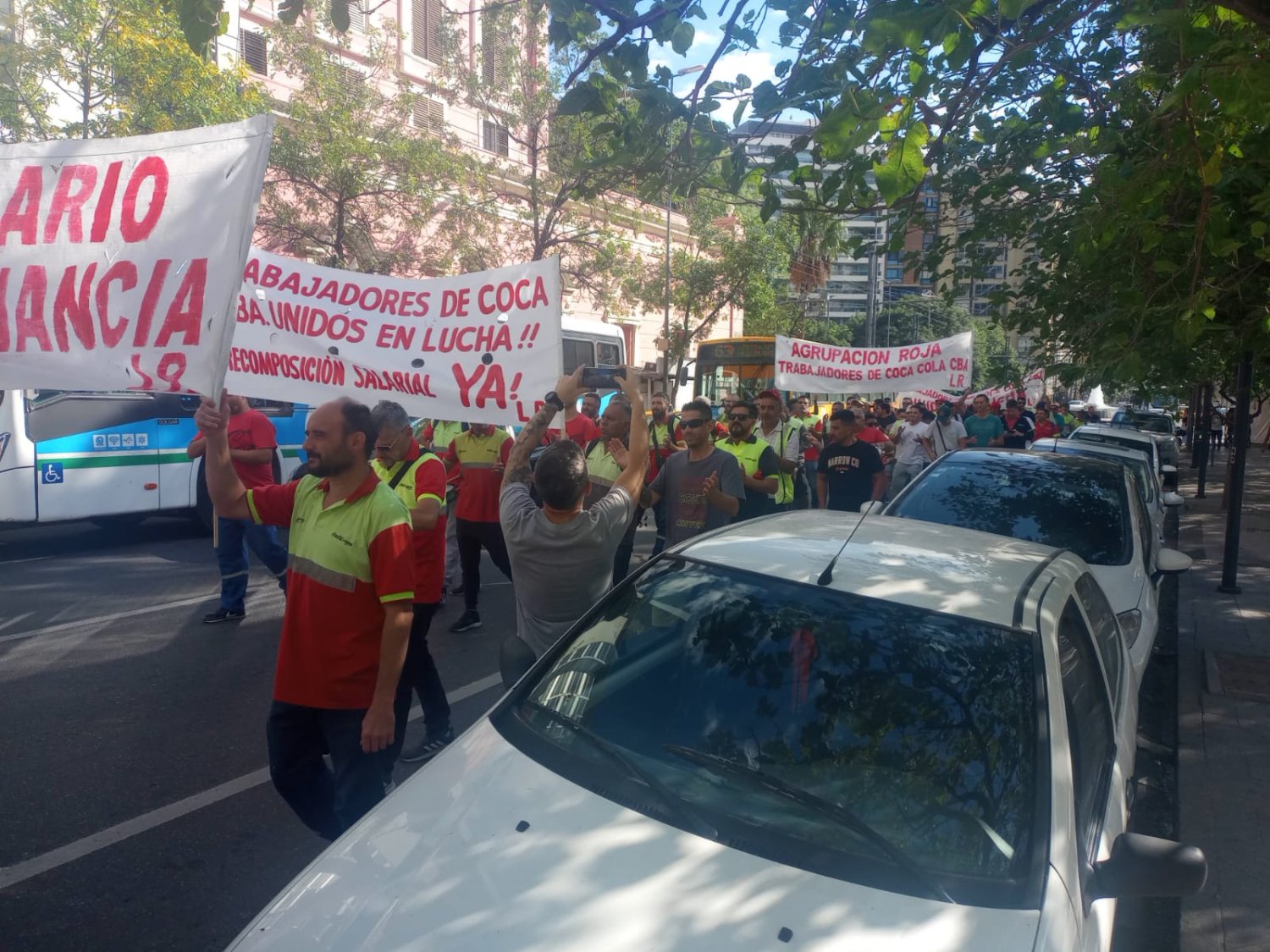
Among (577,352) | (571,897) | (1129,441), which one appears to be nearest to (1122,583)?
(571,897)

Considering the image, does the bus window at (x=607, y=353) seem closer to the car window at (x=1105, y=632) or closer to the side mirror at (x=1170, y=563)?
the side mirror at (x=1170, y=563)

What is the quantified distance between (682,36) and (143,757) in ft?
15.2

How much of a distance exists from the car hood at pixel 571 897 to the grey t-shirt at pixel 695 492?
13.1 feet

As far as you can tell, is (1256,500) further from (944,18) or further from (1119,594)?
(944,18)

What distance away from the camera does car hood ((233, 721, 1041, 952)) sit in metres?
1.99

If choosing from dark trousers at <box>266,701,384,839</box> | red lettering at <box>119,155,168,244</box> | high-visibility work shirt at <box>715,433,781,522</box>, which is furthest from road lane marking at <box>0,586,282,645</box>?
dark trousers at <box>266,701,384,839</box>

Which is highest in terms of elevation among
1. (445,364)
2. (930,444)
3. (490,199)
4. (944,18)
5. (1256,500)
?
(490,199)

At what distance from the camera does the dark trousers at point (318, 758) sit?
328 centimetres

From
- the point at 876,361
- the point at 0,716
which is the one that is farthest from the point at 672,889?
the point at 876,361

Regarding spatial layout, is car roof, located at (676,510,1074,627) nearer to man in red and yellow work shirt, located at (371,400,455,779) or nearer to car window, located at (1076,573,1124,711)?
car window, located at (1076,573,1124,711)

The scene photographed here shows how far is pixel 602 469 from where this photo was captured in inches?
279

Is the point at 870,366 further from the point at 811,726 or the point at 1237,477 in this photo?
the point at 811,726

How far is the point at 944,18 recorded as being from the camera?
13.0 ft

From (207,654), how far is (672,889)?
18.3 feet
